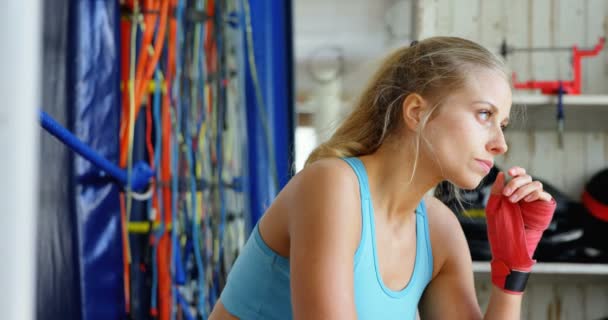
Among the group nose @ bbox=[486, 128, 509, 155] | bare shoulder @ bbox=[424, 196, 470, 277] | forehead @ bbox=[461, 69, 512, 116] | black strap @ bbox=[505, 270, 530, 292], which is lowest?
black strap @ bbox=[505, 270, 530, 292]

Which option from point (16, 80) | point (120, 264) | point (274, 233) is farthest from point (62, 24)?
point (16, 80)

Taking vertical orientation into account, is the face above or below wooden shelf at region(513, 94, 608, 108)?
above

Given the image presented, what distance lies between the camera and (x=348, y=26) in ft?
18.4

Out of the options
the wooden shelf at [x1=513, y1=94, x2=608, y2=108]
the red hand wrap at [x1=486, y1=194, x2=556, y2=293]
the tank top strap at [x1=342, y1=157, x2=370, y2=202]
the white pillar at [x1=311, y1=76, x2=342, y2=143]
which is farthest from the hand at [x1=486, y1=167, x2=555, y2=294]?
the white pillar at [x1=311, y1=76, x2=342, y2=143]

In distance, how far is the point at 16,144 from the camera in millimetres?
322

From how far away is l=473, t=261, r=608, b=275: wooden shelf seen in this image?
6.83 feet

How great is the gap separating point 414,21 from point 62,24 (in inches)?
45.2

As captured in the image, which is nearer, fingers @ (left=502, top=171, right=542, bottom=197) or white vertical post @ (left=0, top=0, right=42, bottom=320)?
white vertical post @ (left=0, top=0, right=42, bottom=320)

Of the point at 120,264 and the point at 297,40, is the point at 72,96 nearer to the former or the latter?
the point at 120,264

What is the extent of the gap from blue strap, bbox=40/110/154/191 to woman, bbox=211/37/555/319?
0.39 m

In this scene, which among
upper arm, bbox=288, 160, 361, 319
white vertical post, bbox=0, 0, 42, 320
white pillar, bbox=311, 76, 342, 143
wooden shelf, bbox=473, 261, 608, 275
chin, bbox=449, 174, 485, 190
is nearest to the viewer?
white vertical post, bbox=0, 0, 42, 320

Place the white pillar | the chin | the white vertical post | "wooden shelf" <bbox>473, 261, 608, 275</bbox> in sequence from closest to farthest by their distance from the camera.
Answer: the white vertical post → the chin → "wooden shelf" <bbox>473, 261, 608, 275</bbox> → the white pillar

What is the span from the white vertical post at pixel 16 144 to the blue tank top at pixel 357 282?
731 mm

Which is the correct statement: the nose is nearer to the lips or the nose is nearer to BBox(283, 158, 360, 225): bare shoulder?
the lips
